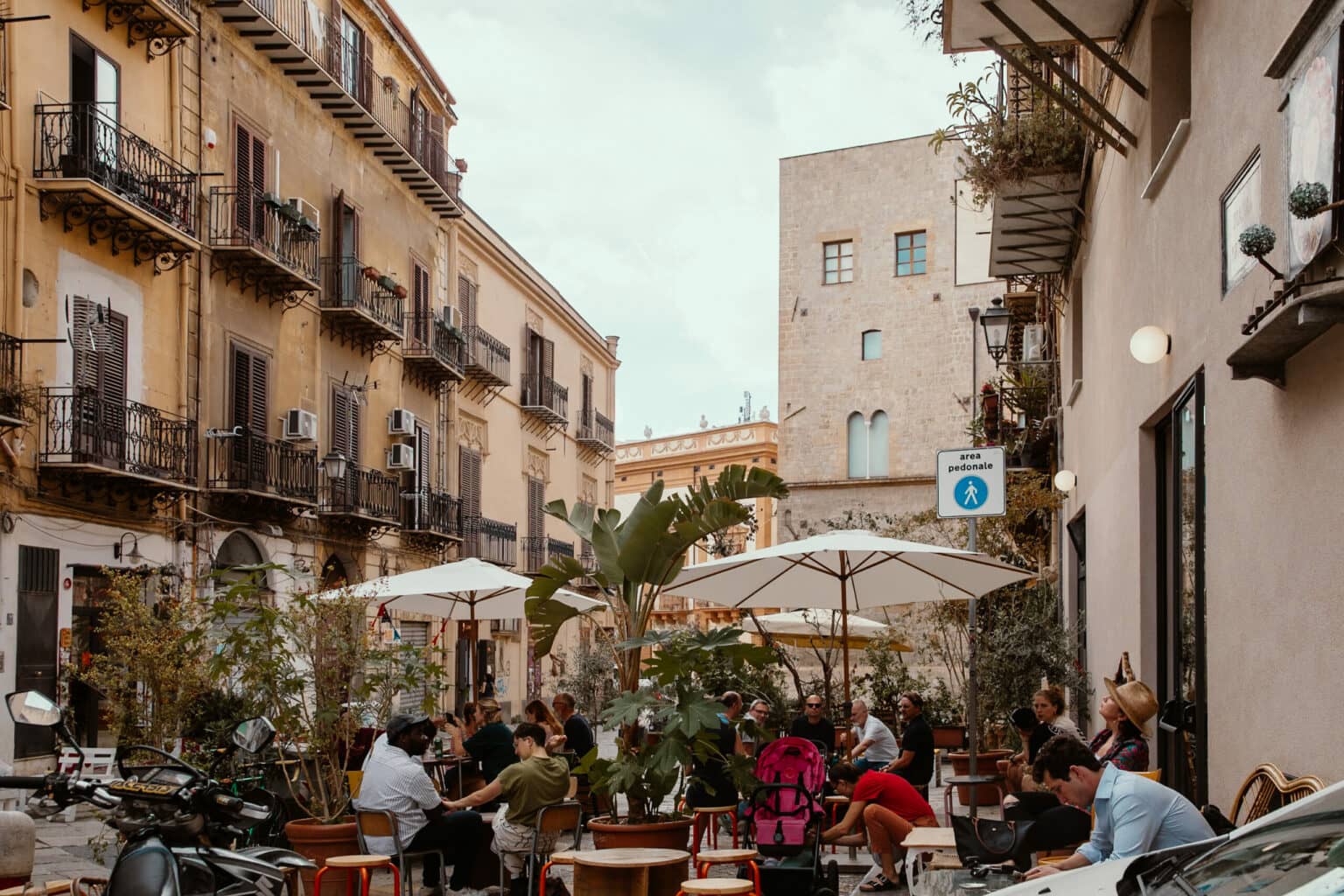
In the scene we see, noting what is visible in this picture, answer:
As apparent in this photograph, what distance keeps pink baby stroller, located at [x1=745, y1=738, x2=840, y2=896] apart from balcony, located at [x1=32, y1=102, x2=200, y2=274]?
482 inches

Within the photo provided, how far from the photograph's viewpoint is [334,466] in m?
26.0

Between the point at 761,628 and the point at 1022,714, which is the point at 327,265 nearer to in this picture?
the point at 761,628

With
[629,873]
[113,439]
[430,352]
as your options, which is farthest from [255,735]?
[430,352]

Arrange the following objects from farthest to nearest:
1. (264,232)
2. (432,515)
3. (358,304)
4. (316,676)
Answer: (432,515)
(358,304)
(264,232)
(316,676)

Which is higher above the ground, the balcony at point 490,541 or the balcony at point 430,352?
the balcony at point 430,352

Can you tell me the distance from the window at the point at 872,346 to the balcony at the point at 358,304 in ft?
49.2

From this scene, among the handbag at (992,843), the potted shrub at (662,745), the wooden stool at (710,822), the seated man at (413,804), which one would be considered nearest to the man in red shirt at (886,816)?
the potted shrub at (662,745)

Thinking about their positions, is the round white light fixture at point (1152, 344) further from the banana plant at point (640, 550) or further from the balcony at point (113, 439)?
the balcony at point (113, 439)

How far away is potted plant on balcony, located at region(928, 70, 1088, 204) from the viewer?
14.4 m

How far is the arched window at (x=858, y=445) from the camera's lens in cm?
4025

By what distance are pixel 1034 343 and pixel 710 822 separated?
11.6m

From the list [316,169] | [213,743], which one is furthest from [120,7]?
[213,743]

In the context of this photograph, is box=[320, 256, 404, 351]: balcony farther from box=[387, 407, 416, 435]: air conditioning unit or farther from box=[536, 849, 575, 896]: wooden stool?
box=[536, 849, 575, 896]: wooden stool

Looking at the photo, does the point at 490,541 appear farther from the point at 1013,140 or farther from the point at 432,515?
the point at 1013,140
